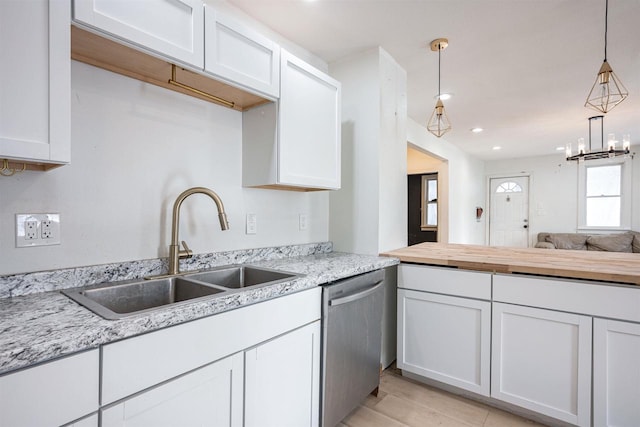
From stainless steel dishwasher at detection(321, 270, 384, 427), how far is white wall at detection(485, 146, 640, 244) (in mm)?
6177

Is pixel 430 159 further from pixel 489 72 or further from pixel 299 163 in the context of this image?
pixel 299 163

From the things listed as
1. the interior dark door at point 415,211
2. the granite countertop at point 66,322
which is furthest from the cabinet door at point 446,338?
the interior dark door at point 415,211

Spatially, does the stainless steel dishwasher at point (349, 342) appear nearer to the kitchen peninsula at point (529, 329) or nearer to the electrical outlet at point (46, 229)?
the kitchen peninsula at point (529, 329)

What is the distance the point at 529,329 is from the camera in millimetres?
1774

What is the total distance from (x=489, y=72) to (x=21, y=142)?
10.3 feet

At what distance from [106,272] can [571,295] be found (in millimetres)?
2244

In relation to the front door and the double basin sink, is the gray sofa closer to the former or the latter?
the front door

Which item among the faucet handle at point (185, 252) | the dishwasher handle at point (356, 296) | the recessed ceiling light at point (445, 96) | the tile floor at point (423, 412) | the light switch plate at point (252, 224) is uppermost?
the recessed ceiling light at point (445, 96)

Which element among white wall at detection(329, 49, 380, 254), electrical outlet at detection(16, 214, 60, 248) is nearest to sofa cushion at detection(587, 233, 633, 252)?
white wall at detection(329, 49, 380, 254)

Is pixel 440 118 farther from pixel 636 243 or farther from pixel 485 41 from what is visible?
pixel 636 243

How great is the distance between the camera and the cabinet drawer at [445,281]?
1915 millimetres

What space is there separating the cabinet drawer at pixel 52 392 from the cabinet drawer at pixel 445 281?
6.00 feet

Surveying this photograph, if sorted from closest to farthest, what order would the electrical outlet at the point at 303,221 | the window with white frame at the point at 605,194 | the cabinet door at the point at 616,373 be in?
the cabinet door at the point at 616,373 < the electrical outlet at the point at 303,221 < the window with white frame at the point at 605,194

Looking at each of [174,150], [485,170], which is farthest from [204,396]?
[485,170]
